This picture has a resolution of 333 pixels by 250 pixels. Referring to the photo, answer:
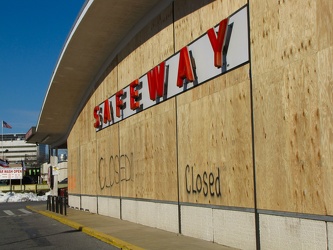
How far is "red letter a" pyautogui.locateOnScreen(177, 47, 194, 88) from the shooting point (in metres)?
10.9

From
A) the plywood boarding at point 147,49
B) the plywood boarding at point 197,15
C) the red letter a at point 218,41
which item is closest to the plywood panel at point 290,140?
the red letter a at point 218,41

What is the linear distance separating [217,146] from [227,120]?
66 cm

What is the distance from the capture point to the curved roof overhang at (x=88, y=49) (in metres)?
14.5

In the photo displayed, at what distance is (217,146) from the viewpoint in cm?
980

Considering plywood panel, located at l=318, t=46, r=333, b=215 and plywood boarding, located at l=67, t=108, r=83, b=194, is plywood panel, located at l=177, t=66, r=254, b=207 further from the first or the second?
plywood boarding, located at l=67, t=108, r=83, b=194

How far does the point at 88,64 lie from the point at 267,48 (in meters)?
12.9

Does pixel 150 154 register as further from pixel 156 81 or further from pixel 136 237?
pixel 136 237

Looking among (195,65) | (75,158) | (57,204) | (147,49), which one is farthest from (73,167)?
(195,65)

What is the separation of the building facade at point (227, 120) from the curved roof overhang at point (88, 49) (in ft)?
0.33

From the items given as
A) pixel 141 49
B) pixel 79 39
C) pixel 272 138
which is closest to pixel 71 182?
pixel 79 39

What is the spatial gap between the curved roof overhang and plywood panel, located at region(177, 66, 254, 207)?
3.77 metres

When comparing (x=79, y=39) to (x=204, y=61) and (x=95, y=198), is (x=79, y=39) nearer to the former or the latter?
(x=95, y=198)

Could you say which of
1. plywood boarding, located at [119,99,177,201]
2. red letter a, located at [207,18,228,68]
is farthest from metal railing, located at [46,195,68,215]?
red letter a, located at [207,18,228,68]

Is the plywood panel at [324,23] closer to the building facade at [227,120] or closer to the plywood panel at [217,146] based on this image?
the building facade at [227,120]
